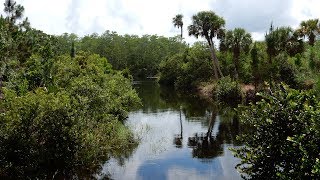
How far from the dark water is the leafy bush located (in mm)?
6726

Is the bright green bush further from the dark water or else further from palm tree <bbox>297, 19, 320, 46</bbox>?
palm tree <bbox>297, 19, 320, 46</bbox>

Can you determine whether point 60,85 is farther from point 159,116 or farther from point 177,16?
point 177,16

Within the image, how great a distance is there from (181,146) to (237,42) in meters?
33.3

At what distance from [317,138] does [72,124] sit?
10363 mm

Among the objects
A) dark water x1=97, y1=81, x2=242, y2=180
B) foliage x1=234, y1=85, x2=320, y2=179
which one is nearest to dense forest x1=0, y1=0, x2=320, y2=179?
foliage x1=234, y1=85, x2=320, y2=179

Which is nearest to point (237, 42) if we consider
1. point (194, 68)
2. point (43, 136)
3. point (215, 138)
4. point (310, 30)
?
point (310, 30)

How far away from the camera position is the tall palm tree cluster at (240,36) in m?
49.9

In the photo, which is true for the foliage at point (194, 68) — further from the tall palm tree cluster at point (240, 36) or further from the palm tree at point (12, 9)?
the palm tree at point (12, 9)

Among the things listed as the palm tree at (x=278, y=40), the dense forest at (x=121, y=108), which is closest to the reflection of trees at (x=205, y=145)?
the dense forest at (x=121, y=108)

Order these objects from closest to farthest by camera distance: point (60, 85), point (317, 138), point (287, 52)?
1. point (317, 138)
2. point (60, 85)
3. point (287, 52)

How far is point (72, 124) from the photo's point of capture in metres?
16.8

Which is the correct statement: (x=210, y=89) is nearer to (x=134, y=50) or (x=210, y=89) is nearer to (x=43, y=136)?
(x=43, y=136)

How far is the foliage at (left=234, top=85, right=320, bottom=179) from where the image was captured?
34.6ft

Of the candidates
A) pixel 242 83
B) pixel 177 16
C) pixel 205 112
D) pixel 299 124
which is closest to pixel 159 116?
pixel 205 112
